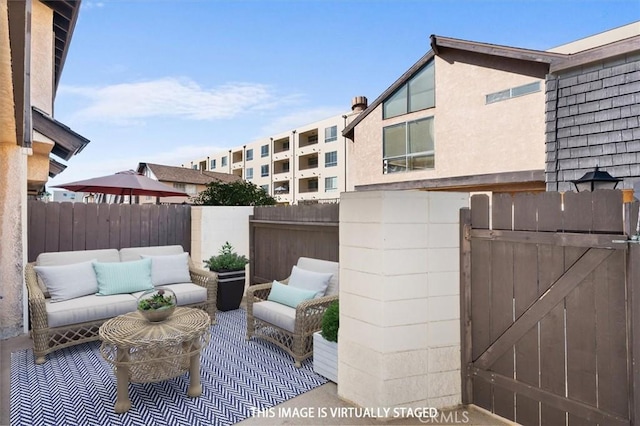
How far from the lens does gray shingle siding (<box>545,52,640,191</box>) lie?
15.7 feet

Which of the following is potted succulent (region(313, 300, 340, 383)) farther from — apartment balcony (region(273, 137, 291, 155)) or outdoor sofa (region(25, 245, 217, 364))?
apartment balcony (region(273, 137, 291, 155))

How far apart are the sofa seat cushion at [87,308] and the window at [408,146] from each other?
28.1 ft

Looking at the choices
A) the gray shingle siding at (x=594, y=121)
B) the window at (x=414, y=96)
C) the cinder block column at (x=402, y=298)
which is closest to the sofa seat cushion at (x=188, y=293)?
the cinder block column at (x=402, y=298)

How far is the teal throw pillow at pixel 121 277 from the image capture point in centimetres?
463

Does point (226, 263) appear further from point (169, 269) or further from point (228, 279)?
point (169, 269)

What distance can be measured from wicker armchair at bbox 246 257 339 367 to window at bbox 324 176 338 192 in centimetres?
2090

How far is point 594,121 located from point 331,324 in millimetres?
5080

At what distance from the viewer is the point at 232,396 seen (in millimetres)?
3148

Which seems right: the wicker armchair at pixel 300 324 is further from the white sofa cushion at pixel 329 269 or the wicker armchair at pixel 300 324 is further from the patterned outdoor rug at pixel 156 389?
the patterned outdoor rug at pixel 156 389

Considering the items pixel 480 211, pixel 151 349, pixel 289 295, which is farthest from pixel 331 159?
pixel 151 349

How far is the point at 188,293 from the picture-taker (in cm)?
506

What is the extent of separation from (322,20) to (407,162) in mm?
5060

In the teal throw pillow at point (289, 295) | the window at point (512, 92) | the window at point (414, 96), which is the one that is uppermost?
the window at point (414, 96)

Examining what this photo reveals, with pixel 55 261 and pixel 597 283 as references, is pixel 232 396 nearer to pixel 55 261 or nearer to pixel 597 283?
pixel 597 283
